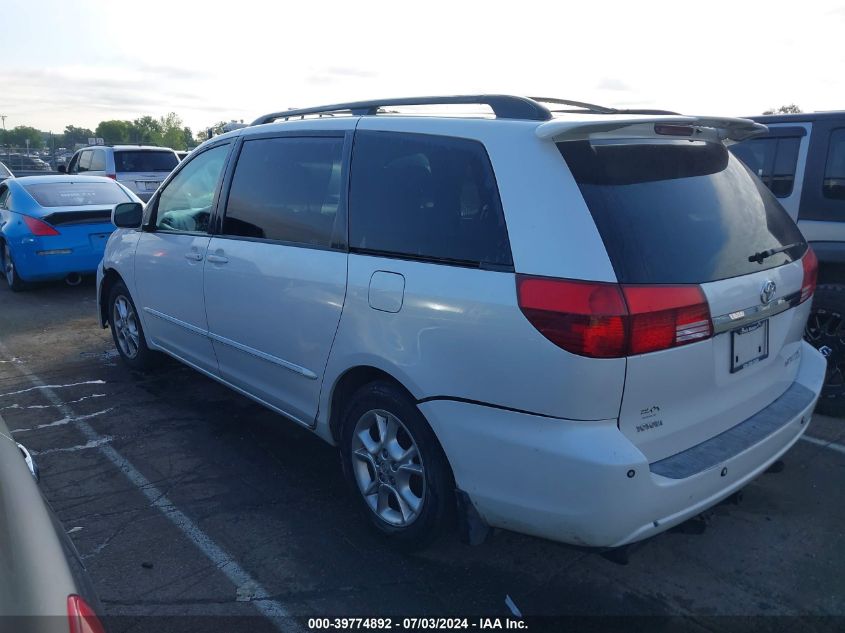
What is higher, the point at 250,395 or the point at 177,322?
the point at 177,322

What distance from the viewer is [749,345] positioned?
281cm

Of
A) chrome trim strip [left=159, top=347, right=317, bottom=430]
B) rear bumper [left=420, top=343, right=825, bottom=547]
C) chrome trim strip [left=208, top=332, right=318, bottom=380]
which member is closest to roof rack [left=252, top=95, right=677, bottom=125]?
rear bumper [left=420, top=343, right=825, bottom=547]

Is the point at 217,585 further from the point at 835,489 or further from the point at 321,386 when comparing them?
the point at 835,489

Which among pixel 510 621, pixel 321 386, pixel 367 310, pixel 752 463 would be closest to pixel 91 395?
pixel 321 386

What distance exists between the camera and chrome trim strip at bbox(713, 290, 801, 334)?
2602mm

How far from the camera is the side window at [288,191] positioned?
11.5 ft

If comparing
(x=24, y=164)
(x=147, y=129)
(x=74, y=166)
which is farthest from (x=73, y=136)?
(x=74, y=166)

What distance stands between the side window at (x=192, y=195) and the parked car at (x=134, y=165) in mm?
10587

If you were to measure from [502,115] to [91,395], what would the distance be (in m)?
3.98

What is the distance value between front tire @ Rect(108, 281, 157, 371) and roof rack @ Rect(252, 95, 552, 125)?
2329 millimetres

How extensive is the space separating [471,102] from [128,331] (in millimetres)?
3788

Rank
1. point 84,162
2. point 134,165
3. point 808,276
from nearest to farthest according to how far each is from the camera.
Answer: point 808,276
point 134,165
point 84,162

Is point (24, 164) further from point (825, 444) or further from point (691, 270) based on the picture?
point (691, 270)

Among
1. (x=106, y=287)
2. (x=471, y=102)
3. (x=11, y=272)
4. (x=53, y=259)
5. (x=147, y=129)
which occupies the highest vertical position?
(x=147, y=129)
